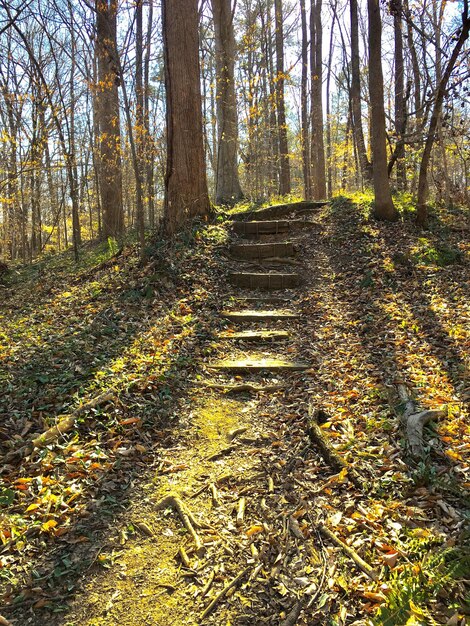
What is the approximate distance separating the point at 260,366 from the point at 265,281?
2632 millimetres

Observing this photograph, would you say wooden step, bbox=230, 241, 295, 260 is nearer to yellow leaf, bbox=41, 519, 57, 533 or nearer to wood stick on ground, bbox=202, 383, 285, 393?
wood stick on ground, bbox=202, 383, 285, 393

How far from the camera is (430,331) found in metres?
4.95

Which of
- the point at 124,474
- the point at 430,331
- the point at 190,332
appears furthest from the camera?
the point at 190,332

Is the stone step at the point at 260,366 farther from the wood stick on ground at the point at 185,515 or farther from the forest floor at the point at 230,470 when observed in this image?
the wood stick on ground at the point at 185,515

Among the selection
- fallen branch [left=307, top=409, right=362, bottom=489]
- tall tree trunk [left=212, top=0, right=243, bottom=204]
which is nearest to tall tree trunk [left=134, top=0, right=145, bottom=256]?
tall tree trunk [left=212, top=0, right=243, bottom=204]

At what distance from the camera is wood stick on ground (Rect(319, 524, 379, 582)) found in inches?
85.9

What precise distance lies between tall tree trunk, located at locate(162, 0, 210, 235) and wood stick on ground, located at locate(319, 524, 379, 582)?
645 cm

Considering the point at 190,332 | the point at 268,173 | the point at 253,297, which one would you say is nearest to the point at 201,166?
the point at 253,297

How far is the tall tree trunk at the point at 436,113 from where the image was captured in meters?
6.83

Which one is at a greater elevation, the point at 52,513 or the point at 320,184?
the point at 320,184

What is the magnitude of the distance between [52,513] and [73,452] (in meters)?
0.60

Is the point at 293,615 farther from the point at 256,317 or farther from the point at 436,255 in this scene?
the point at 436,255

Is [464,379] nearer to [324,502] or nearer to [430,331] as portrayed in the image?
[430,331]

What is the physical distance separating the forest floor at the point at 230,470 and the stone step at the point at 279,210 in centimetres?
358
